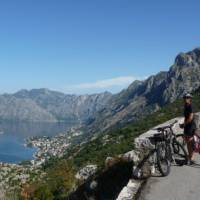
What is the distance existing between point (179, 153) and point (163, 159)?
1810 mm

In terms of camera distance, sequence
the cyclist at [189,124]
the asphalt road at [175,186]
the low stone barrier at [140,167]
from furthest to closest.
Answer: the cyclist at [189,124] < the low stone barrier at [140,167] < the asphalt road at [175,186]

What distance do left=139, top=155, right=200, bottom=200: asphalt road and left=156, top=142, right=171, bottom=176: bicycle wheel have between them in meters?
0.22

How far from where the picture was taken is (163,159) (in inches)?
521

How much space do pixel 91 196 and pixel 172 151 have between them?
434cm

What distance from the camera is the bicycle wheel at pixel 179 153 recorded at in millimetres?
14527

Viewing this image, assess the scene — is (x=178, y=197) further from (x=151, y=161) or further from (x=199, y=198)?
(x=151, y=161)

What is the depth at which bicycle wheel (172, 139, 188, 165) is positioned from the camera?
47.7ft

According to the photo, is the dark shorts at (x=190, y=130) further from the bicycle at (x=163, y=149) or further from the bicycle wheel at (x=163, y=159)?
the bicycle wheel at (x=163, y=159)

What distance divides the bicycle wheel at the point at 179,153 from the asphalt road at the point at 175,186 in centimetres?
65

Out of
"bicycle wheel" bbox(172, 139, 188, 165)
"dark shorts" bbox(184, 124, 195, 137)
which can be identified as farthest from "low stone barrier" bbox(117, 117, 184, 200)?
"dark shorts" bbox(184, 124, 195, 137)

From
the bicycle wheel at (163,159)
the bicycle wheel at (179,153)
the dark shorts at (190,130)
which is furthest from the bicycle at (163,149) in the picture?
the dark shorts at (190,130)

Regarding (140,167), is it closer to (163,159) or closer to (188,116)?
(163,159)

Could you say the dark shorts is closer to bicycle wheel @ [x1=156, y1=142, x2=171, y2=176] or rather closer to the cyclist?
the cyclist

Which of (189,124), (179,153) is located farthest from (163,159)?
(189,124)
